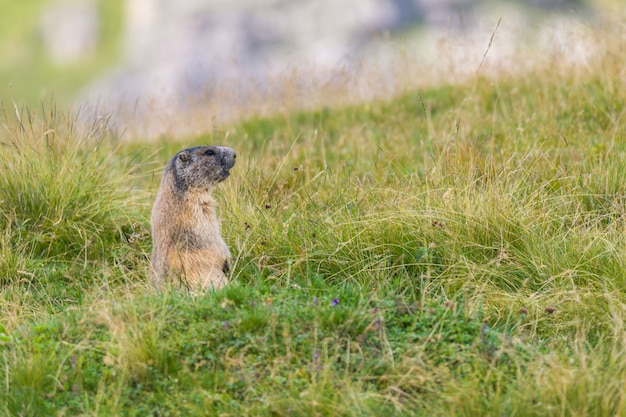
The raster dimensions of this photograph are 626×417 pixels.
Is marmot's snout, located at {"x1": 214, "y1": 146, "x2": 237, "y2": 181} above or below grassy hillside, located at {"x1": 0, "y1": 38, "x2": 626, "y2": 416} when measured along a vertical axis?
above

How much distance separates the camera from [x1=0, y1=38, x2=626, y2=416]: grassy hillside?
4.66m

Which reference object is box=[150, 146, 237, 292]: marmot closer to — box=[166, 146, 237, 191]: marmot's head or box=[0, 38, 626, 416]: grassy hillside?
box=[166, 146, 237, 191]: marmot's head

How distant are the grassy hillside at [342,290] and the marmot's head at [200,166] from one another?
57 centimetres

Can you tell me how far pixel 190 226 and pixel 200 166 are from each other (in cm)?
61

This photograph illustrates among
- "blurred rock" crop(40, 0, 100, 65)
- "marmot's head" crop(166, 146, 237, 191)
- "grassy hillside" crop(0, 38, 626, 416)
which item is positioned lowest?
"blurred rock" crop(40, 0, 100, 65)

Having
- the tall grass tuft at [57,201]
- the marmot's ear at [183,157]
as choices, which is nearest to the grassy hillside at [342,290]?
the tall grass tuft at [57,201]

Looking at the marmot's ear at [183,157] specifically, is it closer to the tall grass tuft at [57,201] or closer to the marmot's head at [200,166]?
the marmot's head at [200,166]

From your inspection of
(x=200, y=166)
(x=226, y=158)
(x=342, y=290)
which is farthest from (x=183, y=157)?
(x=342, y=290)

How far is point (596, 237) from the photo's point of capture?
614 cm

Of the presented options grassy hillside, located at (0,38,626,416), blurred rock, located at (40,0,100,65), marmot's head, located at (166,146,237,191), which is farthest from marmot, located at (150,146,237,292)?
blurred rock, located at (40,0,100,65)

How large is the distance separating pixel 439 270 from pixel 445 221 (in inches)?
17.3

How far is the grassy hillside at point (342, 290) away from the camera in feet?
15.3

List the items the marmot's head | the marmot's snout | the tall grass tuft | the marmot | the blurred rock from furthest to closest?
1. the blurred rock
2. the tall grass tuft
3. the marmot's snout
4. the marmot's head
5. the marmot

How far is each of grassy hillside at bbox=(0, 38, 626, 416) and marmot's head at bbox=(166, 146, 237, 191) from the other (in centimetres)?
57
